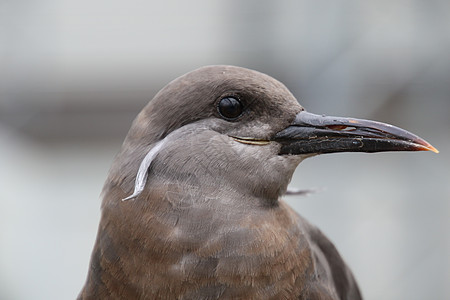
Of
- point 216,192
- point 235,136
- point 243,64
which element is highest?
point 235,136

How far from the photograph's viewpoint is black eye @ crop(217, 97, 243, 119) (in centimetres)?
237

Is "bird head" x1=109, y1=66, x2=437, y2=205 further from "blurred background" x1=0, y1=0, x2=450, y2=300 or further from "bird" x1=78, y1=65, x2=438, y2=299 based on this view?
"blurred background" x1=0, y1=0, x2=450, y2=300

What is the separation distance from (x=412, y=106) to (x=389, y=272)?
1.55 meters

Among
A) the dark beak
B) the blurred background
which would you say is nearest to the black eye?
the dark beak

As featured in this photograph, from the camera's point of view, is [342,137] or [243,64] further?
[243,64]

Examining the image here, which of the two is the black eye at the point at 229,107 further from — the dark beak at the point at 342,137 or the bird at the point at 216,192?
the dark beak at the point at 342,137

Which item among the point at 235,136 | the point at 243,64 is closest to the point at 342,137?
the point at 235,136

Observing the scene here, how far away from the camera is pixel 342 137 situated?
2.36 metres

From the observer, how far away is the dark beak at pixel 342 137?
2.34 metres

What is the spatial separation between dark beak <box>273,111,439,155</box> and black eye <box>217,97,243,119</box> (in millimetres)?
160

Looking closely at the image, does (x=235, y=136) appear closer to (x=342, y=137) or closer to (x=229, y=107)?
(x=229, y=107)

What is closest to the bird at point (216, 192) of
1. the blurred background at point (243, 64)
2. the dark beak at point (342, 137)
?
the dark beak at point (342, 137)

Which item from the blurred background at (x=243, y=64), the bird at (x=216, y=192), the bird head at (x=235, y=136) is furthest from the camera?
the blurred background at (x=243, y=64)

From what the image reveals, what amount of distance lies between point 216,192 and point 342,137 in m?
0.46
